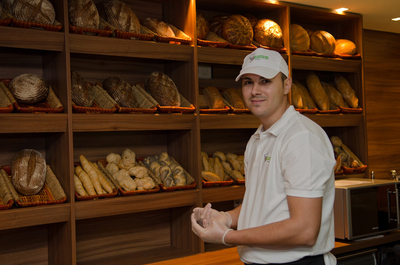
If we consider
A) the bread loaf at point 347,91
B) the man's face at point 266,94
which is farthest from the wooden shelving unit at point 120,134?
the man's face at point 266,94

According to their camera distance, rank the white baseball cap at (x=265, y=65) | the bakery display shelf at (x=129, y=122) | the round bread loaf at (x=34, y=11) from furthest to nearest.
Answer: the bakery display shelf at (x=129, y=122) → the round bread loaf at (x=34, y=11) → the white baseball cap at (x=265, y=65)

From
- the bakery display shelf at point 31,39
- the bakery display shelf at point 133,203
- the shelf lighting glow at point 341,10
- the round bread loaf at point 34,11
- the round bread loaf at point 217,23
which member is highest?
the shelf lighting glow at point 341,10

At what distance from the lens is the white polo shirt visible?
3.86 feet

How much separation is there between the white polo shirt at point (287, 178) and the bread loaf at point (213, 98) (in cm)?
134

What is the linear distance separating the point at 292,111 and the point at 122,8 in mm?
1477

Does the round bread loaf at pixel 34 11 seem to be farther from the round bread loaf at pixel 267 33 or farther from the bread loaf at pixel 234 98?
the round bread loaf at pixel 267 33

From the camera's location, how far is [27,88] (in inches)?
82.9

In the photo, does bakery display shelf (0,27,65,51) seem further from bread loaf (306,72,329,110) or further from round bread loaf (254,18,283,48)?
bread loaf (306,72,329,110)

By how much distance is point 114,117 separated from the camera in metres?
2.27

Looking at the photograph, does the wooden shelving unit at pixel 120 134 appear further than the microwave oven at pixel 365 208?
No

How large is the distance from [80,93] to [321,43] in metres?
1.96

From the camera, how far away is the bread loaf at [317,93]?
3228mm

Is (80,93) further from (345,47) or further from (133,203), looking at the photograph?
(345,47)

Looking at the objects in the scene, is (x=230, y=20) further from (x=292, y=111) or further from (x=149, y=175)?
(x=292, y=111)
